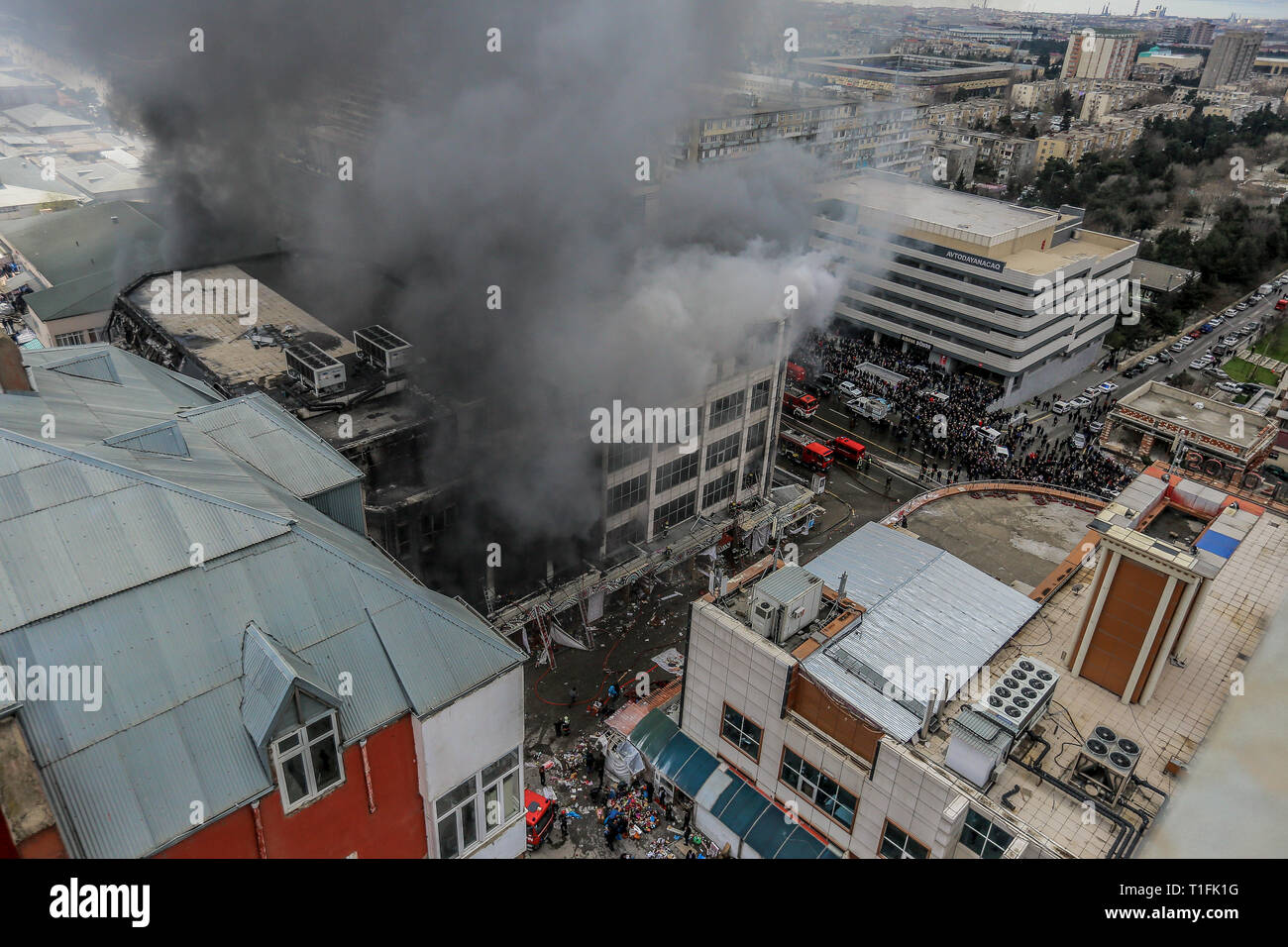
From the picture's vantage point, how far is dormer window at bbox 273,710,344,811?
952 centimetres

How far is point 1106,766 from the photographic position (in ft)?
39.7

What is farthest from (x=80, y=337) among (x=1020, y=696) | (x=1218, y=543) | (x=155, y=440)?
(x=1218, y=543)

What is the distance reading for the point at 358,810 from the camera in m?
10.6

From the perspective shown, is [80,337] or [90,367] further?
[80,337]

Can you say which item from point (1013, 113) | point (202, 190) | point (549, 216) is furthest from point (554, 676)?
point (1013, 113)

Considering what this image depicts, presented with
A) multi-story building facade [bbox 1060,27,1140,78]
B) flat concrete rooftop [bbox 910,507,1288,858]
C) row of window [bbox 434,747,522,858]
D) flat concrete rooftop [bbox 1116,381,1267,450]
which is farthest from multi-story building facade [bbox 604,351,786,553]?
multi-story building facade [bbox 1060,27,1140,78]

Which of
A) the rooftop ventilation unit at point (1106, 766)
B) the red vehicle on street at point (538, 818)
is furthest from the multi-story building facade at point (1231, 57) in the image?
the red vehicle on street at point (538, 818)

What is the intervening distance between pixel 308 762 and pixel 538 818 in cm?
933

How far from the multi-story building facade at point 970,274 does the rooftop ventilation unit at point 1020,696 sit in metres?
30.6

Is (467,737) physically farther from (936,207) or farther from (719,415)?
(936,207)

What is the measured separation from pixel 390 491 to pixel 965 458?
2413 cm

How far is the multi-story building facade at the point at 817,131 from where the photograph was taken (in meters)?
29.0
